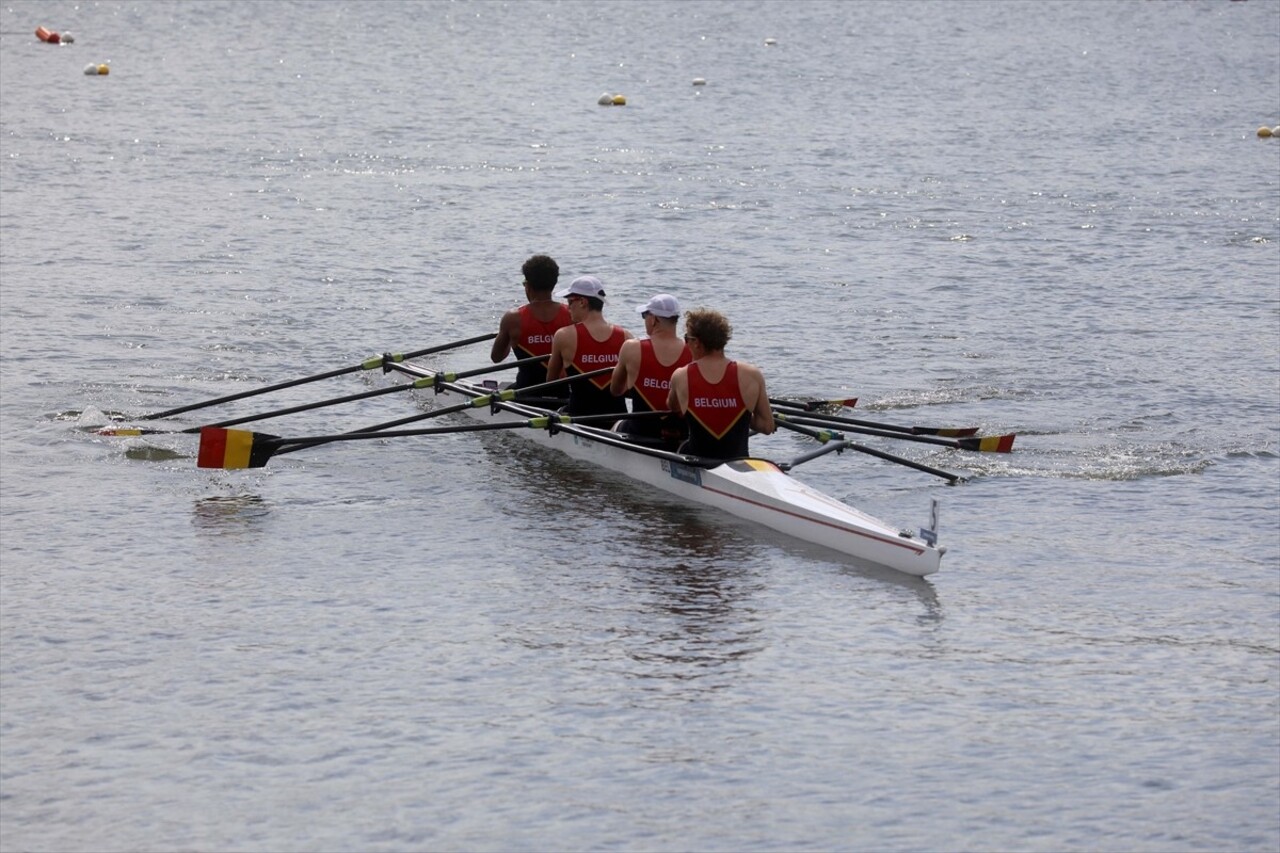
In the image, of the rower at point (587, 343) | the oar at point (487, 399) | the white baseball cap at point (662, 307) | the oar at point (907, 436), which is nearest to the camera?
the white baseball cap at point (662, 307)

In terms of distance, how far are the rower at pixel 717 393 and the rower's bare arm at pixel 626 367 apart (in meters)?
0.62

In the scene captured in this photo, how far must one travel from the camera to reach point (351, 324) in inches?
863

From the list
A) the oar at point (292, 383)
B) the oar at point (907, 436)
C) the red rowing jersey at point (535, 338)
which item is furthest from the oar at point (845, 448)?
the oar at point (292, 383)

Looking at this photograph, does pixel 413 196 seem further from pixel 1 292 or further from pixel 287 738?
pixel 287 738

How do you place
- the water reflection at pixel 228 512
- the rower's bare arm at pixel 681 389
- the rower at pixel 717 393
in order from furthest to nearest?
the water reflection at pixel 228 512
the rower's bare arm at pixel 681 389
the rower at pixel 717 393

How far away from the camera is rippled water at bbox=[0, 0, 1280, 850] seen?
952 centimetres

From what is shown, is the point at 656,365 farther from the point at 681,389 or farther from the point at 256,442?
the point at 256,442

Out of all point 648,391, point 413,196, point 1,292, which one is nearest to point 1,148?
point 413,196

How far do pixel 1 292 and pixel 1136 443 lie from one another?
14295 millimetres

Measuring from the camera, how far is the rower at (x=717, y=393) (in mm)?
13695

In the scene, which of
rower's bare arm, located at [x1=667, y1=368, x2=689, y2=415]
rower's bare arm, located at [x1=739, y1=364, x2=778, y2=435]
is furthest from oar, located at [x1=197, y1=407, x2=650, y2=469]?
rower's bare arm, located at [x1=739, y1=364, x2=778, y2=435]

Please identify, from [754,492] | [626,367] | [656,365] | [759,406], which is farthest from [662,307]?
[754,492]

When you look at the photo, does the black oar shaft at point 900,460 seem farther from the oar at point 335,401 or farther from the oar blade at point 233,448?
the oar blade at point 233,448

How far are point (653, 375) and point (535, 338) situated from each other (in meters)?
2.40
